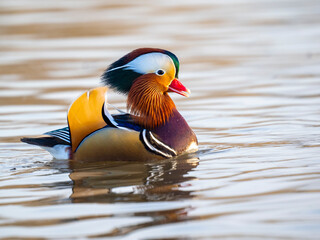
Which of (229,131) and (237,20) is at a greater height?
(237,20)

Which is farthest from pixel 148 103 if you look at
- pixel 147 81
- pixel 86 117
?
pixel 86 117

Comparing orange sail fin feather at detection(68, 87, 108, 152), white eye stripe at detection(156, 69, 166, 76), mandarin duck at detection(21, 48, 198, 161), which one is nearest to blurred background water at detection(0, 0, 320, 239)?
mandarin duck at detection(21, 48, 198, 161)

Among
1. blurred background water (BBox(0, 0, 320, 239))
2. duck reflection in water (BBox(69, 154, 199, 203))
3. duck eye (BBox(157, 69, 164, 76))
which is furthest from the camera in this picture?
duck eye (BBox(157, 69, 164, 76))

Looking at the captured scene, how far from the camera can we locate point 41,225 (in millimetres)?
4555

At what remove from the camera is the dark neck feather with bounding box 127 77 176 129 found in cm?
639

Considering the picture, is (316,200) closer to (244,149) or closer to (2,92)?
(244,149)

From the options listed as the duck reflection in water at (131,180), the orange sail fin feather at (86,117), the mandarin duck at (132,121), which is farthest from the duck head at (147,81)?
the duck reflection in water at (131,180)

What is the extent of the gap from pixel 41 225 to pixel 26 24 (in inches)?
454

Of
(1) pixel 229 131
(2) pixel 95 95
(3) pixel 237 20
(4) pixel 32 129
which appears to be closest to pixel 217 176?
(2) pixel 95 95

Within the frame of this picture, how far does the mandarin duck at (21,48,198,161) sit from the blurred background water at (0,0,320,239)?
0.12 meters

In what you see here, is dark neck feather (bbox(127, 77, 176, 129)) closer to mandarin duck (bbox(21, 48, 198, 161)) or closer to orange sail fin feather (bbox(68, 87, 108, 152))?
mandarin duck (bbox(21, 48, 198, 161))

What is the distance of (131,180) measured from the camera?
225 inches

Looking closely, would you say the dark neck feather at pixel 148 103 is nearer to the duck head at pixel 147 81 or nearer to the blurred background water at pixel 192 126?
the duck head at pixel 147 81

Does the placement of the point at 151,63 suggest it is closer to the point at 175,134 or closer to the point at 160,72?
the point at 160,72
